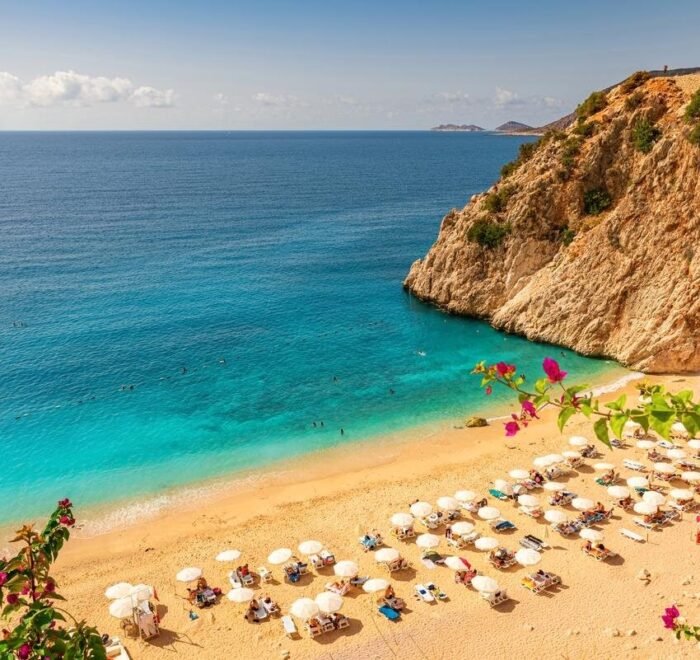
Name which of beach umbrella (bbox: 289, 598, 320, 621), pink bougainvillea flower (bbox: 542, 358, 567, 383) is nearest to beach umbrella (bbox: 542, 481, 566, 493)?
beach umbrella (bbox: 289, 598, 320, 621)

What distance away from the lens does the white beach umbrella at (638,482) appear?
29.8m

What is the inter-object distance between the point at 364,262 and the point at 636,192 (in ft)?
124

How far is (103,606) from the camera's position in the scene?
958 inches

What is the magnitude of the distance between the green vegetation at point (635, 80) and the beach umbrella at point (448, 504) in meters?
46.9

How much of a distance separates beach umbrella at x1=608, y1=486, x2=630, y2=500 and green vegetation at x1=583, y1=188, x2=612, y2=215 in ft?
101

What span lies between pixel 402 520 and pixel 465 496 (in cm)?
404

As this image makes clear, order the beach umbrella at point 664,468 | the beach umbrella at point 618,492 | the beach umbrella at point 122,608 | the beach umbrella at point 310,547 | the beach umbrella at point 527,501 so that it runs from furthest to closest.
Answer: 1. the beach umbrella at point 664,468
2. the beach umbrella at point 618,492
3. the beach umbrella at point 527,501
4. the beach umbrella at point 310,547
5. the beach umbrella at point 122,608

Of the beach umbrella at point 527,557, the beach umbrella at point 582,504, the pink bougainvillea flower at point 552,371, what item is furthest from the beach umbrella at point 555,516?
the pink bougainvillea flower at point 552,371

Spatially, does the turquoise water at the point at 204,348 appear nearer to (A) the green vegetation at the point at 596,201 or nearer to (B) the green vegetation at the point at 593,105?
(A) the green vegetation at the point at 596,201

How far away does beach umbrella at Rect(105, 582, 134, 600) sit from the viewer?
2352cm

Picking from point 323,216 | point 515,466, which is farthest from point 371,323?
point 323,216

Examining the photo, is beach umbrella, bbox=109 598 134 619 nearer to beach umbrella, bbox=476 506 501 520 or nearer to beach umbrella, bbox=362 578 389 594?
beach umbrella, bbox=362 578 389 594

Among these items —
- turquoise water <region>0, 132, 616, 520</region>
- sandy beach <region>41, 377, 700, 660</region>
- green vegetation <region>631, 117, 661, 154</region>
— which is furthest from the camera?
green vegetation <region>631, 117, 661, 154</region>

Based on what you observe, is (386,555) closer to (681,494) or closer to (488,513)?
(488,513)
